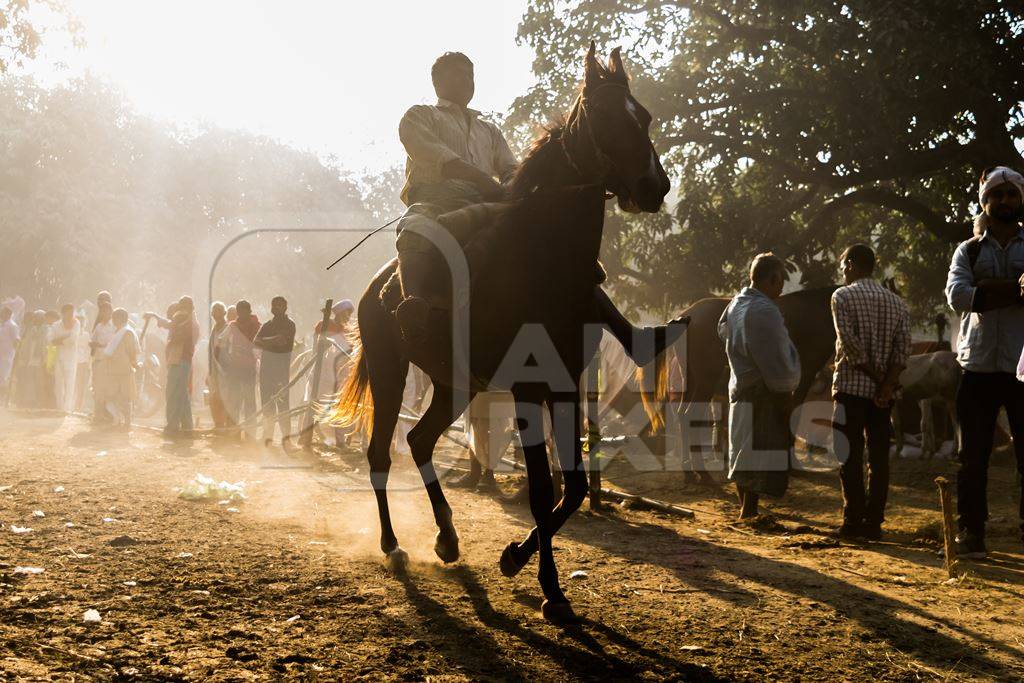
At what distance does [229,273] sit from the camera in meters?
46.8

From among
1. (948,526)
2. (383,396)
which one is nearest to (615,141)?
(383,396)

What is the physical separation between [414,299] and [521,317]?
1.90 ft

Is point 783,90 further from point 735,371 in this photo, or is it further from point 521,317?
point 521,317

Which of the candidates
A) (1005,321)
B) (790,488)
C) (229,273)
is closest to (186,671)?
(1005,321)

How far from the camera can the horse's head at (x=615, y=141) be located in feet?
14.7

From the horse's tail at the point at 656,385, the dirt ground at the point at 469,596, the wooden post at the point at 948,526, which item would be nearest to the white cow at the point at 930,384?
the dirt ground at the point at 469,596

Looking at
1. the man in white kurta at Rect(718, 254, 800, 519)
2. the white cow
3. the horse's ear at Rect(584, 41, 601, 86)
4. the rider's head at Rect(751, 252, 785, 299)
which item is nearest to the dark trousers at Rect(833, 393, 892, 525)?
the man in white kurta at Rect(718, 254, 800, 519)

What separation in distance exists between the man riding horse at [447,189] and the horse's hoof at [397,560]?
135 centimetres

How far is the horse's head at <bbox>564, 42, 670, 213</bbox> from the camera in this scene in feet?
14.7

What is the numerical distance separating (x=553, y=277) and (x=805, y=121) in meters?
10.6

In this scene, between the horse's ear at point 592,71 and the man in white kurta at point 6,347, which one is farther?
the man in white kurta at point 6,347

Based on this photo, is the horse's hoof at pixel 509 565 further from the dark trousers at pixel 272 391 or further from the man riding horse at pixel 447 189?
the dark trousers at pixel 272 391

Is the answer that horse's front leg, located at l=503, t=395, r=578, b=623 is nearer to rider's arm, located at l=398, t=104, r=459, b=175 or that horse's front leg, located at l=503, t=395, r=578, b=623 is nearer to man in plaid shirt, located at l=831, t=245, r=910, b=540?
rider's arm, located at l=398, t=104, r=459, b=175

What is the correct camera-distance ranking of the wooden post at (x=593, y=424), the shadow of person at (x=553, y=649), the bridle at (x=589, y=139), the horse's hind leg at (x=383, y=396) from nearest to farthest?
the shadow of person at (x=553, y=649)
the bridle at (x=589, y=139)
the horse's hind leg at (x=383, y=396)
the wooden post at (x=593, y=424)
